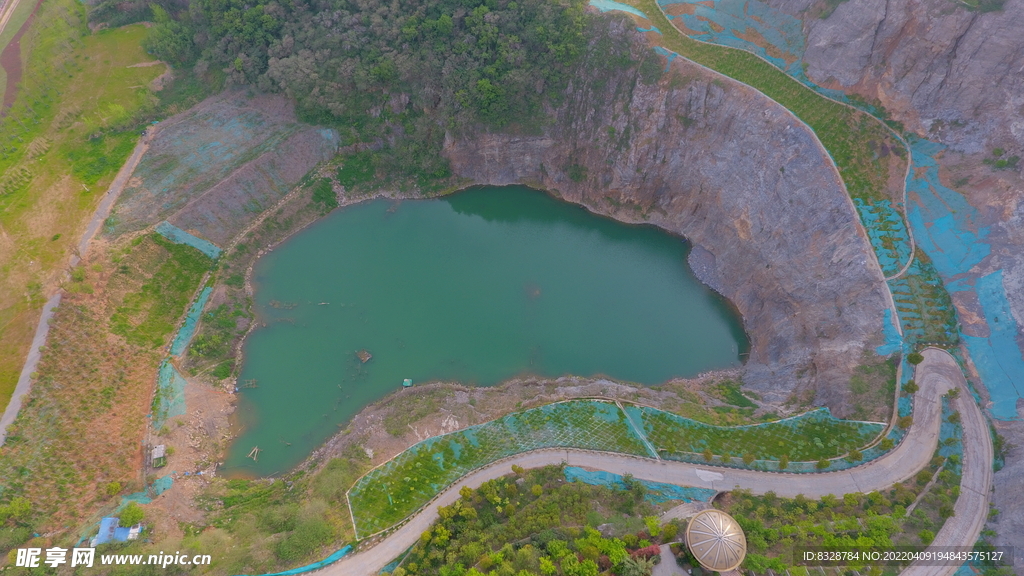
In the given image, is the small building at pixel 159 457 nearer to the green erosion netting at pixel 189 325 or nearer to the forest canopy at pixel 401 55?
the green erosion netting at pixel 189 325

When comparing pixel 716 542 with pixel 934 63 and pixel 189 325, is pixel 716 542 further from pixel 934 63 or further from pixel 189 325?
pixel 189 325

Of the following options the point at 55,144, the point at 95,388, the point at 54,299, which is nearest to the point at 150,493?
the point at 95,388

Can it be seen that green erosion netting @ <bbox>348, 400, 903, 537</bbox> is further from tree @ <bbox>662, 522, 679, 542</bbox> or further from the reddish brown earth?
the reddish brown earth

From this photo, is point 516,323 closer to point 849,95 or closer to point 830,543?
point 830,543

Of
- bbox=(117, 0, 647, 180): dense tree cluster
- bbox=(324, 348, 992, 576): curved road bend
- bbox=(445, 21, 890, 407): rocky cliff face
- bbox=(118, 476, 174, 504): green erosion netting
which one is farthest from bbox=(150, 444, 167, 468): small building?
bbox=(445, 21, 890, 407): rocky cliff face

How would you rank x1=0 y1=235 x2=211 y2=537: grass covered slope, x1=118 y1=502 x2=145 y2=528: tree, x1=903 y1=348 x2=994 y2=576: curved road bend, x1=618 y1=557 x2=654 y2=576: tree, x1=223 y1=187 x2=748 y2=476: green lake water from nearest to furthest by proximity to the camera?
x1=618 y1=557 x2=654 y2=576: tree < x1=903 y1=348 x2=994 y2=576: curved road bend < x1=118 y1=502 x2=145 y2=528: tree < x1=0 y1=235 x2=211 y2=537: grass covered slope < x1=223 y1=187 x2=748 y2=476: green lake water

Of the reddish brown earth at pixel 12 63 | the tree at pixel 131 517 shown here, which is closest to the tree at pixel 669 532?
the tree at pixel 131 517
